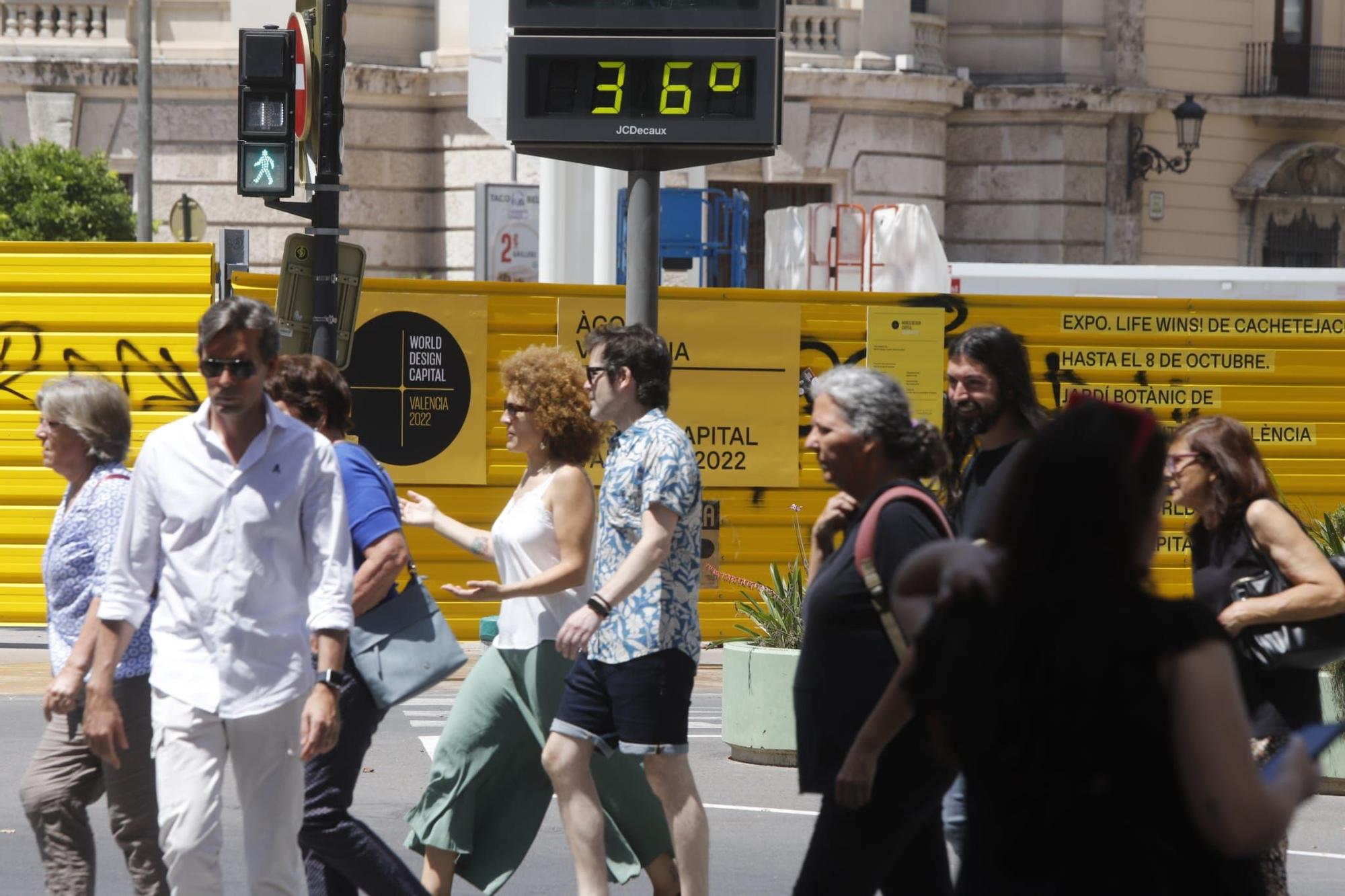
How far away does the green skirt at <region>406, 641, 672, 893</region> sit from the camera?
6117 mm

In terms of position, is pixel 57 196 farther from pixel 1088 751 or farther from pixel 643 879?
pixel 1088 751

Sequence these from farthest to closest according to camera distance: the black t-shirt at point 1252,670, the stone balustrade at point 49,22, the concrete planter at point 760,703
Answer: the stone balustrade at point 49,22 < the concrete planter at point 760,703 < the black t-shirt at point 1252,670

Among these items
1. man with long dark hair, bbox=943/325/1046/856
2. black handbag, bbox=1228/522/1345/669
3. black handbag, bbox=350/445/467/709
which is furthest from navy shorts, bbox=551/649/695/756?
black handbag, bbox=1228/522/1345/669

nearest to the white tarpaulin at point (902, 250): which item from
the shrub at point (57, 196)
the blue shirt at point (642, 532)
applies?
the shrub at point (57, 196)

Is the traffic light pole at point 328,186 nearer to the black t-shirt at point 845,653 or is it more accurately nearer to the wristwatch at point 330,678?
the wristwatch at point 330,678

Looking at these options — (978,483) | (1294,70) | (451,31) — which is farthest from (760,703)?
(1294,70)

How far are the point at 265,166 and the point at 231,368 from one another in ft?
21.3

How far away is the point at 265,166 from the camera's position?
442 inches

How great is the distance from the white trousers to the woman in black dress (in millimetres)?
2352

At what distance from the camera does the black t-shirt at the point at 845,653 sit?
172 inches

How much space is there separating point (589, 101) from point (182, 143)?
20813 mm

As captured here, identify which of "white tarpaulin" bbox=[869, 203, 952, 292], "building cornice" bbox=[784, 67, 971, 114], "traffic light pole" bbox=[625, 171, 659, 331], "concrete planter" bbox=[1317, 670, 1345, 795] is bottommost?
"concrete planter" bbox=[1317, 670, 1345, 795]

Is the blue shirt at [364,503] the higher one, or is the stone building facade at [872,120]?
the stone building facade at [872,120]

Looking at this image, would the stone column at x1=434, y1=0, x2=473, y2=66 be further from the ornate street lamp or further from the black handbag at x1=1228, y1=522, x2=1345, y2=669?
the black handbag at x1=1228, y1=522, x2=1345, y2=669
